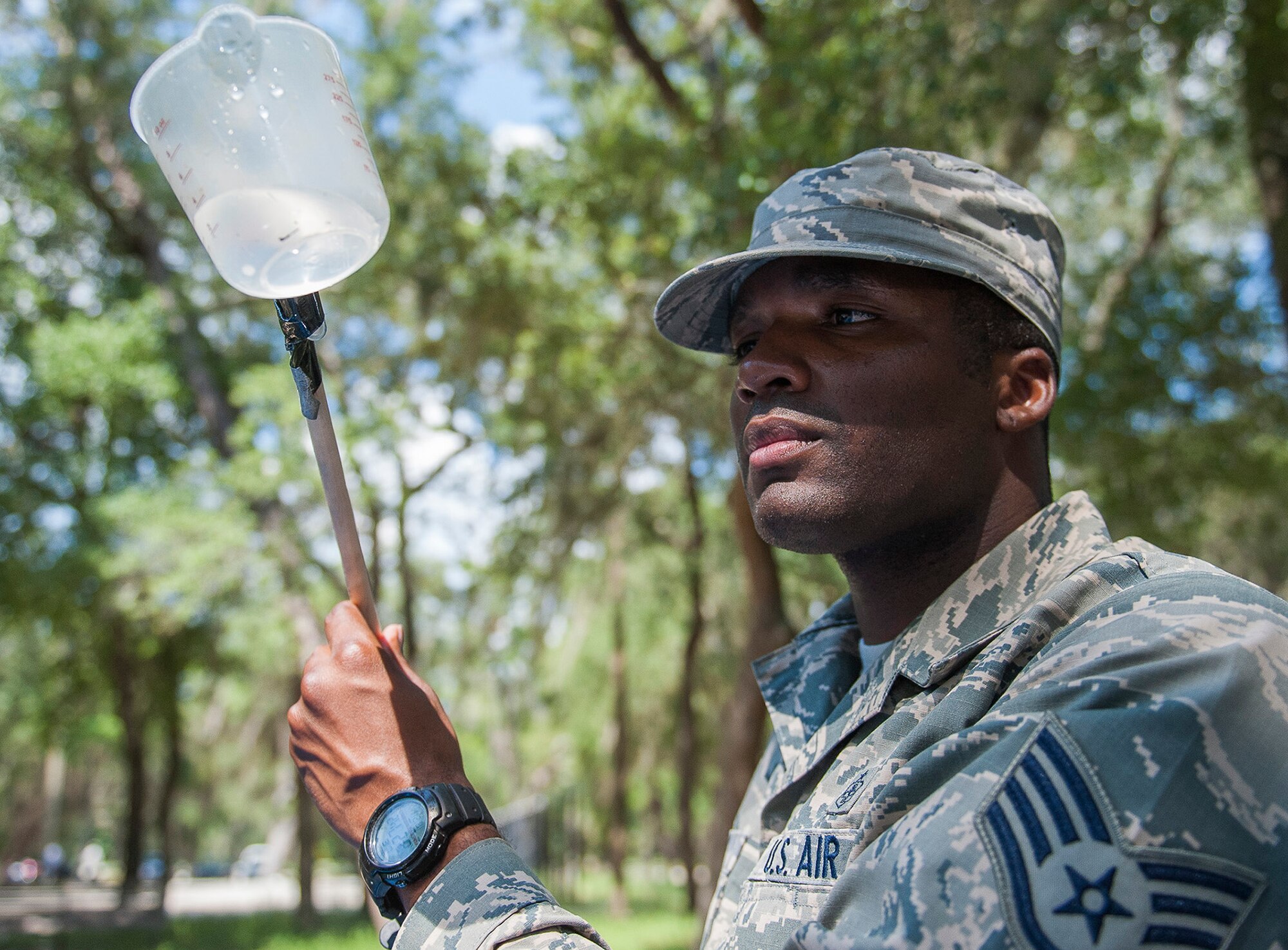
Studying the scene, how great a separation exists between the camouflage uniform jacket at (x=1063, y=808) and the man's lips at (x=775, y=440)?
40 centimetres

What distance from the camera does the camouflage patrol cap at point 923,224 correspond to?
173 centimetres

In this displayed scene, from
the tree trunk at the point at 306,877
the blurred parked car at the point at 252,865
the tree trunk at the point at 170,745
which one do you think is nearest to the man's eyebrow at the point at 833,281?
the tree trunk at the point at 306,877

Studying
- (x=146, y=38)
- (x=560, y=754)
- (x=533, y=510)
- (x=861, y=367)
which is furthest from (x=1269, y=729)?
(x=560, y=754)

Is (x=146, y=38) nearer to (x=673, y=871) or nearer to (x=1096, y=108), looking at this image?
(x=1096, y=108)

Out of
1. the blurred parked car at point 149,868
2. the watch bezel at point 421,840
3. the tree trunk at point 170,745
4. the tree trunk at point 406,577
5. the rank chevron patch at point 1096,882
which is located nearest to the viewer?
the rank chevron patch at point 1096,882

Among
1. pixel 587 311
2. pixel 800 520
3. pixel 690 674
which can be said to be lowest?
pixel 690 674

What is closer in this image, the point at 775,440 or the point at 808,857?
the point at 808,857

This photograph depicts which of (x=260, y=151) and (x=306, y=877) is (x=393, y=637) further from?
(x=306, y=877)

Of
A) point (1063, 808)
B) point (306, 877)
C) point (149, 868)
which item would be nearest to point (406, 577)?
point (306, 877)

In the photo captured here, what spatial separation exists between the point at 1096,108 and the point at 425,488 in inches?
302

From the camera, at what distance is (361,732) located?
1.56 meters

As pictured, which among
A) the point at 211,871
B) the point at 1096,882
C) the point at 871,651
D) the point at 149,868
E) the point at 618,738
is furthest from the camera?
the point at 211,871

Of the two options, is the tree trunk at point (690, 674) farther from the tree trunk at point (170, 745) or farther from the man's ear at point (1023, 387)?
the man's ear at point (1023, 387)

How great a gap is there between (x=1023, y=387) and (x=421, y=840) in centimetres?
122
